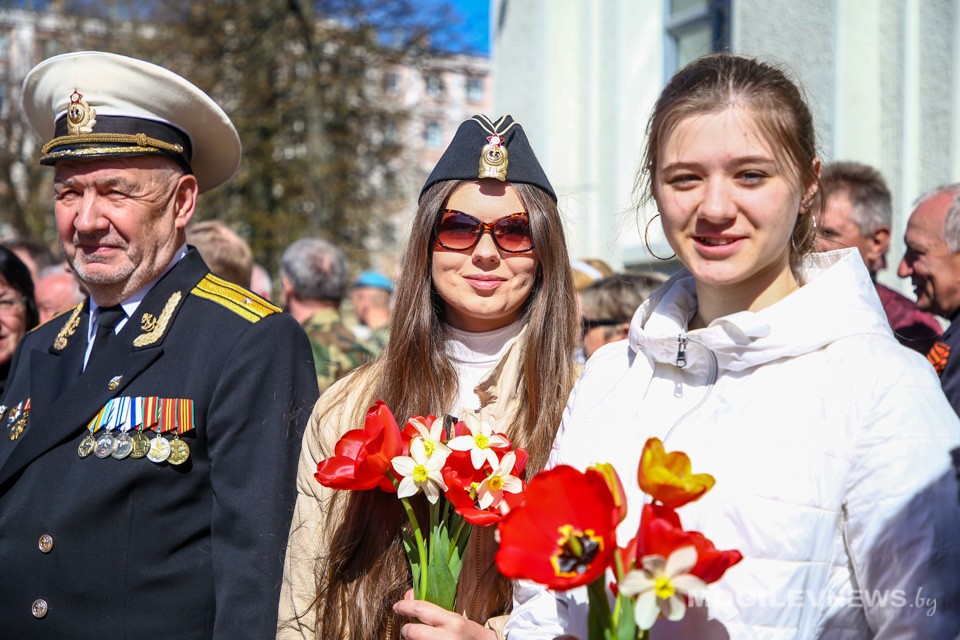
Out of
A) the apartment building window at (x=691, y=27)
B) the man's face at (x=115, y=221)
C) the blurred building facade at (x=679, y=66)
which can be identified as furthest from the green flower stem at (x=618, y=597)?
the apartment building window at (x=691, y=27)

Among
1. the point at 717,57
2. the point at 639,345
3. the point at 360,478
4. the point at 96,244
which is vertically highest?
the point at 717,57

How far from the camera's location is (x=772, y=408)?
190 centimetres

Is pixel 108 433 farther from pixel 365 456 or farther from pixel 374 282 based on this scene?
pixel 374 282

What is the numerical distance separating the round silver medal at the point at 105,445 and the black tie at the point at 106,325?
361mm

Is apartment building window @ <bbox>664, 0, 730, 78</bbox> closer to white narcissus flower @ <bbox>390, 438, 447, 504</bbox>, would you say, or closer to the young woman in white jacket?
the young woman in white jacket

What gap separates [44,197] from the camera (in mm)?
23938

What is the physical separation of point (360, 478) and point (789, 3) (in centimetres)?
443

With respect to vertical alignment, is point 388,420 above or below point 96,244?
below

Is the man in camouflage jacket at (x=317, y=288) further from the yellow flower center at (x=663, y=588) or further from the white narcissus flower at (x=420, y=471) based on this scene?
the yellow flower center at (x=663, y=588)

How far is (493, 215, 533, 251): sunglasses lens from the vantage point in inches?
108

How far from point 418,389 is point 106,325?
106 cm

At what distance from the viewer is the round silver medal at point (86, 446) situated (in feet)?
9.17

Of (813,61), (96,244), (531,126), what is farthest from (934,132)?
(531,126)

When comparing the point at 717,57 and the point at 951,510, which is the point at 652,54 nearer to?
the point at 717,57
